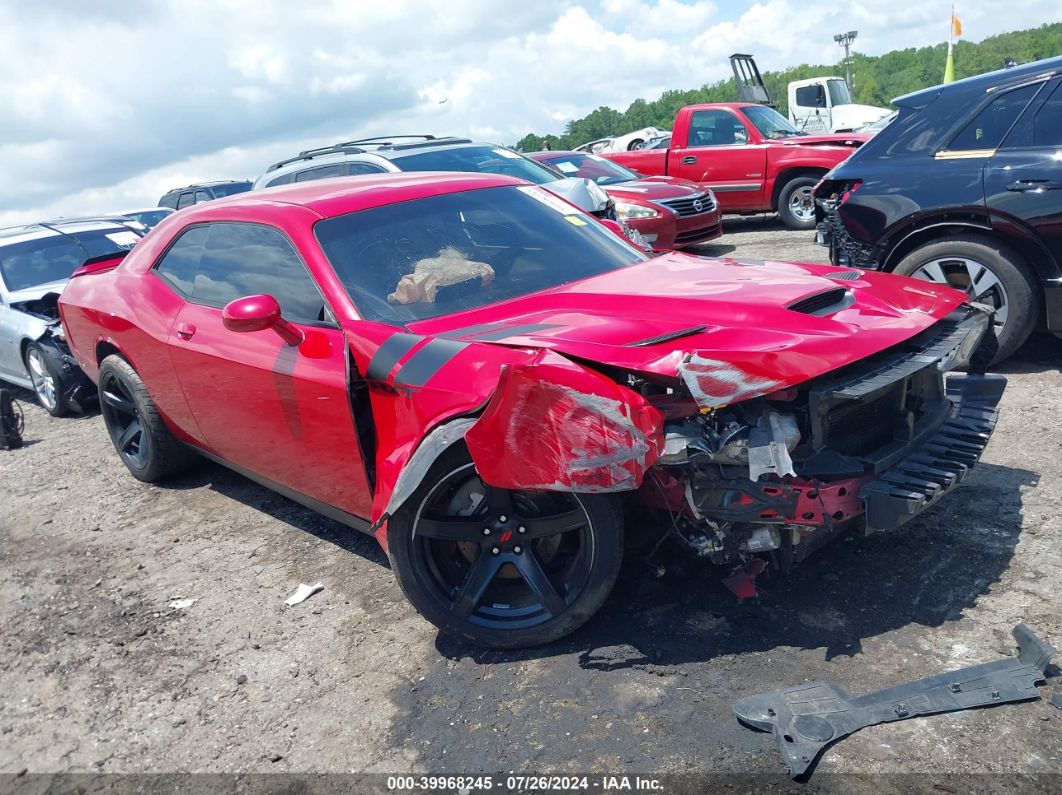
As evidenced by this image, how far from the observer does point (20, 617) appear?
3.96 meters

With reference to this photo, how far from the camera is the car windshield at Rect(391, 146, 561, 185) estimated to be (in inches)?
327

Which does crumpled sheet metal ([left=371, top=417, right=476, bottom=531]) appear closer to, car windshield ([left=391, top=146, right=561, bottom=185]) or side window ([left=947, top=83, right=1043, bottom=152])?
side window ([left=947, top=83, right=1043, bottom=152])

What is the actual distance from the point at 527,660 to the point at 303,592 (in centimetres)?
125

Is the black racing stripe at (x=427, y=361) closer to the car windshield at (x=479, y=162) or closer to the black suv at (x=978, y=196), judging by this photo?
the black suv at (x=978, y=196)

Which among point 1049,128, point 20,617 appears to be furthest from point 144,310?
point 1049,128

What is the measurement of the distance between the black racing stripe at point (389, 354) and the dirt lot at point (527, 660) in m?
1.04

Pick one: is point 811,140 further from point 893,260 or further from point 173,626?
point 173,626

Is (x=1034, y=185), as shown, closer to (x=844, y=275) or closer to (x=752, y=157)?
(x=844, y=275)

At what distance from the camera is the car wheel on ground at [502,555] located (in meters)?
2.98

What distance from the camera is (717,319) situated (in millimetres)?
2961

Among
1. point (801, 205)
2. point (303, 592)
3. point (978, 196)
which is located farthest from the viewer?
point (801, 205)

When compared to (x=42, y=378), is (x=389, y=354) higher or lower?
higher

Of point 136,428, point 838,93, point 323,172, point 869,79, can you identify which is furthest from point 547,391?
point 869,79

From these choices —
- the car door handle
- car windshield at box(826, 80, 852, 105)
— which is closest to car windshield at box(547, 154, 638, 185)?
the car door handle
